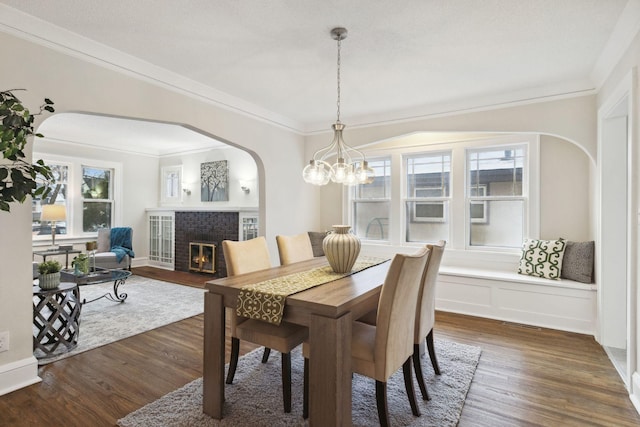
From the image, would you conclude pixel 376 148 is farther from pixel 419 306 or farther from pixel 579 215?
pixel 419 306

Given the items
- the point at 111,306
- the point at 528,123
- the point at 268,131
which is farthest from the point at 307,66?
the point at 111,306

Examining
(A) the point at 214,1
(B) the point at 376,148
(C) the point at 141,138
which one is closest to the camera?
(A) the point at 214,1

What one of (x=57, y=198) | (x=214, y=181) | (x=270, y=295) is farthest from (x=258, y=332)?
(x=57, y=198)

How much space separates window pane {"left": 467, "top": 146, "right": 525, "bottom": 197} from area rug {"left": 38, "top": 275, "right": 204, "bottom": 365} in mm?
3886

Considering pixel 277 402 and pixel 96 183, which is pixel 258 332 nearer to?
pixel 277 402

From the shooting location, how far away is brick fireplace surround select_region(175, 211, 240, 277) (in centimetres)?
611

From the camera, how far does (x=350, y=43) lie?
265cm

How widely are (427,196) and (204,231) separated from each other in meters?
4.08

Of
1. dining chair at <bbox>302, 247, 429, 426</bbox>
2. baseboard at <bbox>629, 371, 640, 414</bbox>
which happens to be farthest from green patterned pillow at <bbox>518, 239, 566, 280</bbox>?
dining chair at <bbox>302, 247, 429, 426</bbox>

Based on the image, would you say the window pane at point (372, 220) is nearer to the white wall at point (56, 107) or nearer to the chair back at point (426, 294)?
the white wall at point (56, 107)

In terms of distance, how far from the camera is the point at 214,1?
2.14m

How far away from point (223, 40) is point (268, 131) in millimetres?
1901

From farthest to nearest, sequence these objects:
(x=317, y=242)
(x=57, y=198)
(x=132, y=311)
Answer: (x=57, y=198) → (x=317, y=242) → (x=132, y=311)

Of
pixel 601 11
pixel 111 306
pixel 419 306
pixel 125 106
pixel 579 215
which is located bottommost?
→ pixel 111 306
